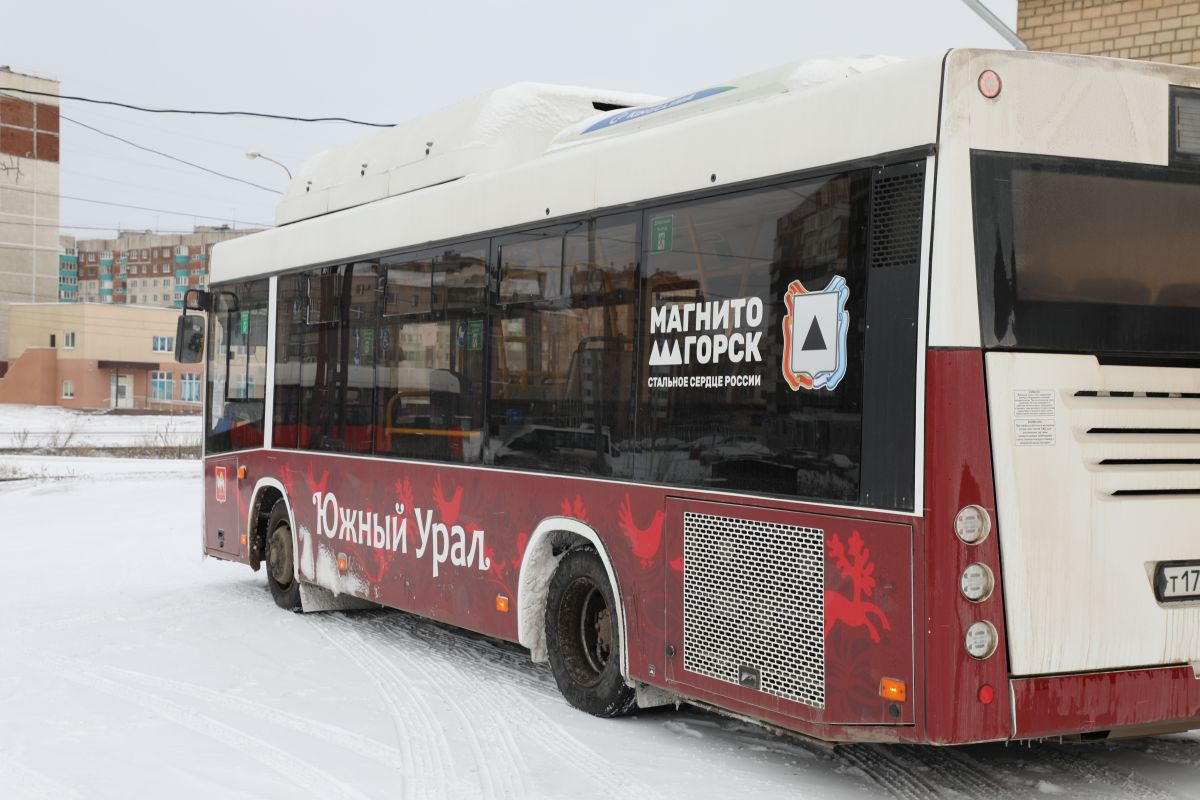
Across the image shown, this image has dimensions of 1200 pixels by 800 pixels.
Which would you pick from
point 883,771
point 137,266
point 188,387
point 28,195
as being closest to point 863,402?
point 883,771

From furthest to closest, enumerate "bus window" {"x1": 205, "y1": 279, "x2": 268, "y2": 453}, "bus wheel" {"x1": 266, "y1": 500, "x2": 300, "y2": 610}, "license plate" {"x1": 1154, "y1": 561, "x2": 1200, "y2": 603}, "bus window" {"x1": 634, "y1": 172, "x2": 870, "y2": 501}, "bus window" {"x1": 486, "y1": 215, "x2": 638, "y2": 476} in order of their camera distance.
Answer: "bus window" {"x1": 205, "y1": 279, "x2": 268, "y2": 453} < "bus wheel" {"x1": 266, "y1": 500, "x2": 300, "y2": 610} < "bus window" {"x1": 486, "y1": 215, "x2": 638, "y2": 476} < "bus window" {"x1": 634, "y1": 172, "x2": 870, "y2": 501} < "license plate" {"x1": 1154, "y1": 561, "x2": 1200, "y2": 603}

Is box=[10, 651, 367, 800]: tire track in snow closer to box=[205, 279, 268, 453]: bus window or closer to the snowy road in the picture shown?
the snowy road

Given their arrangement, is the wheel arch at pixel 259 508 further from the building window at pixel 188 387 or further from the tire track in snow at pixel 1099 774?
the building window at pixel 188 387

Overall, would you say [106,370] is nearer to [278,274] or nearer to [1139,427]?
[278,274]

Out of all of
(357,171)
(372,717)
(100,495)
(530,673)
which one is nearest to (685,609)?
(372,717)

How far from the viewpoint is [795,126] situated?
593 cm

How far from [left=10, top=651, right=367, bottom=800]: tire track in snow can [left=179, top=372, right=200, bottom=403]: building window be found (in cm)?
8162

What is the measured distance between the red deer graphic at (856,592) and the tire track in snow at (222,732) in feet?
7.12

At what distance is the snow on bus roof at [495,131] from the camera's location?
687 centimetres

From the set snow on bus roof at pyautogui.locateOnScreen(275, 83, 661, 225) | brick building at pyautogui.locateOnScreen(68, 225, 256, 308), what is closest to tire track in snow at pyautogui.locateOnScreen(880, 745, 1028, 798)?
snow on bus roof at pyautogui.locateOnScreen(275, 83, 661, 225)

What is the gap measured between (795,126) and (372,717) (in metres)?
3.84

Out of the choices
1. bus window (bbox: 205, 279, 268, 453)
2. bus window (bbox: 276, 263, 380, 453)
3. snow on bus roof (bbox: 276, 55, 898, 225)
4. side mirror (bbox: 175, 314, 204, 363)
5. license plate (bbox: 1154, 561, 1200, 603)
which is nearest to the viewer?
license plate (bbox: 1154, 561, 1200, 603)

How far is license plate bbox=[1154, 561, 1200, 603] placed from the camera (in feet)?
17.7

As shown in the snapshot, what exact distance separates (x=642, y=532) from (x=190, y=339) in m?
7.01
